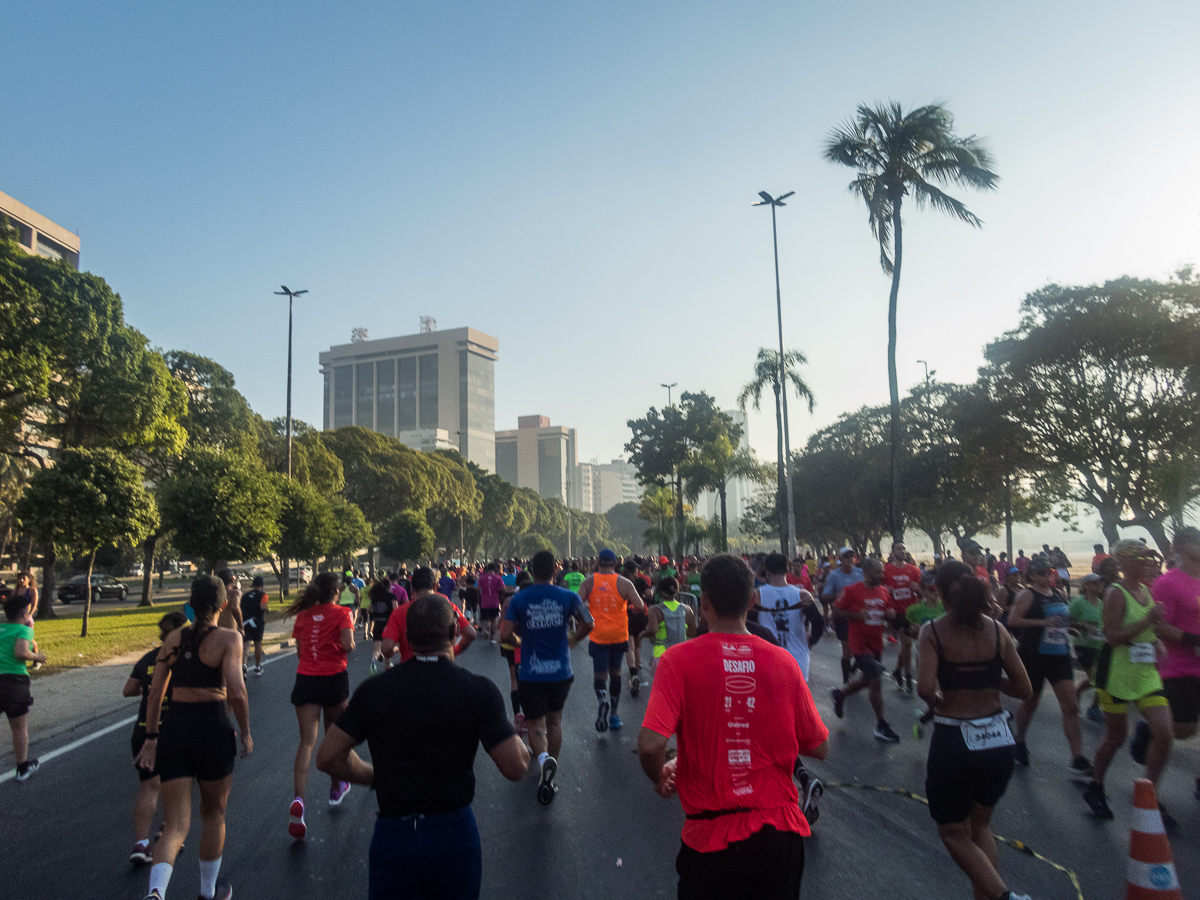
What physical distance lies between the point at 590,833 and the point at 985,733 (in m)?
2.78

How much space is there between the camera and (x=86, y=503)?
68.9 ft

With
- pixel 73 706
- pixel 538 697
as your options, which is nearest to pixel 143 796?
pixel 538 697

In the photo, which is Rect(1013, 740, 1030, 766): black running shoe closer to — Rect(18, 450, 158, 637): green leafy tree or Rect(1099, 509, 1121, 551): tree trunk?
Rect(18, 450, 158, 637): green leafy tree

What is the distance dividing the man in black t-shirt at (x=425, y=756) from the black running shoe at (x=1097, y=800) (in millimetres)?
4692

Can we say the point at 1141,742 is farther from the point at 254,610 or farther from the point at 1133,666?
the point at 254,610

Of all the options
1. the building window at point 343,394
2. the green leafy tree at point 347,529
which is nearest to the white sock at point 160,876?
the green leafy tree at point 347,529

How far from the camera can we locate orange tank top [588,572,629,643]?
27.6ft

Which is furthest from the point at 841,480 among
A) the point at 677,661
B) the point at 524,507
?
the point at 524,507

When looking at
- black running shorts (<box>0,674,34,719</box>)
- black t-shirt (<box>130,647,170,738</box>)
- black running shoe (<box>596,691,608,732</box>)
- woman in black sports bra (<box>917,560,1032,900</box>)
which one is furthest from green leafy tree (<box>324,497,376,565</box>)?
woman in black sports bra (<box>917,560,1032,900</box>)

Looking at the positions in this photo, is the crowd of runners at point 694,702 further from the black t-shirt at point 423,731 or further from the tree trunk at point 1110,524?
the tree trunk at point 1110,524

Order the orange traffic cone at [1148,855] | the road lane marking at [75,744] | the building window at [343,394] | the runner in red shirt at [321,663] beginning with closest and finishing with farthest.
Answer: the orange traffic cone at [1148,855] < the runner in red shirt at [321,663] < the road lane marking at [75,744] < the building window at [343,394]

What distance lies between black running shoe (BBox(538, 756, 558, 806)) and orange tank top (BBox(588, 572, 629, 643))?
2.42 m

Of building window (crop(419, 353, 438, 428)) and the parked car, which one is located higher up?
building window (crop(419, 353, 438, 428))

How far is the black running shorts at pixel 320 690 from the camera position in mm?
5805
